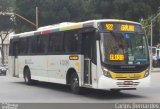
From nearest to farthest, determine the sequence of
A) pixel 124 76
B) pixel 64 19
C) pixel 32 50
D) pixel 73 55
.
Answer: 1. pixel 124 76
2. pixel 73 55
3. pixel 32 50
4. pixel 64 19

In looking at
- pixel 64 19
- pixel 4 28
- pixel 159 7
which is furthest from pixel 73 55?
pixel 4 28

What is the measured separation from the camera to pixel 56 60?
811 inches

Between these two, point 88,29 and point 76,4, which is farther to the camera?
point 76,4

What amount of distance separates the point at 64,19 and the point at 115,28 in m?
36.8

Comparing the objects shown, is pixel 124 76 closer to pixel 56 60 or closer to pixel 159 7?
pixel 56 60

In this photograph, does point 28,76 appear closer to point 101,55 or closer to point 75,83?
point 75,83

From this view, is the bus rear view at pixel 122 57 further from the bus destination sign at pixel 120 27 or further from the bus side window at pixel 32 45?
the bus side window at pixel 32 45

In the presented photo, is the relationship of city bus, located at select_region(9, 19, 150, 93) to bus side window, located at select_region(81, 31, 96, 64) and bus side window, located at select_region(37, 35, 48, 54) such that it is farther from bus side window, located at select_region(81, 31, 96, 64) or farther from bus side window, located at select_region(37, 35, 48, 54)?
bus side window, located at select_region(37, 35, 48, 54)

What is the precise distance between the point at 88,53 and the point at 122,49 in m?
1.41

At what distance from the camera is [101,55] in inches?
665

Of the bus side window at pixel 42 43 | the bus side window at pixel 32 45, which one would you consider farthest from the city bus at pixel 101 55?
the bus side window at pixel 32 45

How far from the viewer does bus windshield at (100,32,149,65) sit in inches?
666

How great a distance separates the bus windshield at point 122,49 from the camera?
16.9 m

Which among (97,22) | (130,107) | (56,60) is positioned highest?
(97,22)
